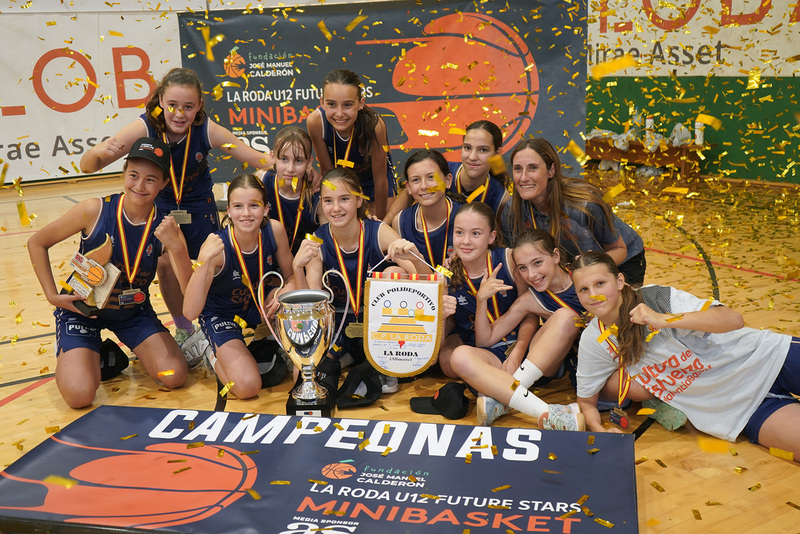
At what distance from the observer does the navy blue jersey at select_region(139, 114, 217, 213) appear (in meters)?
4.00

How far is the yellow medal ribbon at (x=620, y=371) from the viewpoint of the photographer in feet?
9.29

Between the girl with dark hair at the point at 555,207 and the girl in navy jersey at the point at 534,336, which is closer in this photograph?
the girl in navy jersey at the point at 534,336

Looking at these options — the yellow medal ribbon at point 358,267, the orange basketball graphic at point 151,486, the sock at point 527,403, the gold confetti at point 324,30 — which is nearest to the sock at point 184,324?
the yellow medal ribbon at point 358,267

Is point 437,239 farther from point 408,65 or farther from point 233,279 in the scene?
point 408,65

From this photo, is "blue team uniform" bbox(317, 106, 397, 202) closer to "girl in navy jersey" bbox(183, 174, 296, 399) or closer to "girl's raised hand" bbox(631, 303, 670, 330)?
"girl in navy jersey" bbox(183, 174, 296, 399)

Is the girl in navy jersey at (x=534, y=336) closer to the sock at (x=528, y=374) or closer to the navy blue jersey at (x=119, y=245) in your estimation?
the sock at (x=528, y=374)

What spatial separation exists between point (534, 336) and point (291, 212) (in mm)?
1616

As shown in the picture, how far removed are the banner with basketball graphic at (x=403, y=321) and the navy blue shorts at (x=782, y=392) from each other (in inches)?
52.6

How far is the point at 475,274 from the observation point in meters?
3.42

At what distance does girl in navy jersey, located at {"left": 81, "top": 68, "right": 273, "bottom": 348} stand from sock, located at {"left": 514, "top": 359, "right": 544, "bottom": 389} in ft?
6.33

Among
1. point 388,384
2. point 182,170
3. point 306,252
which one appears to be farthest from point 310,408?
point 182,170

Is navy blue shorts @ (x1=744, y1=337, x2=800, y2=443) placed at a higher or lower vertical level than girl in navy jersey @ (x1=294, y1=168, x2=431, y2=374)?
lower

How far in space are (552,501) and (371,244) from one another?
177 centimetres

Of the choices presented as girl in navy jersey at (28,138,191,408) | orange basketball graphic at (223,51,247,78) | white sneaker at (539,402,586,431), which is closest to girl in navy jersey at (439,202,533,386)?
white sneaker at (539,402,586,431)
